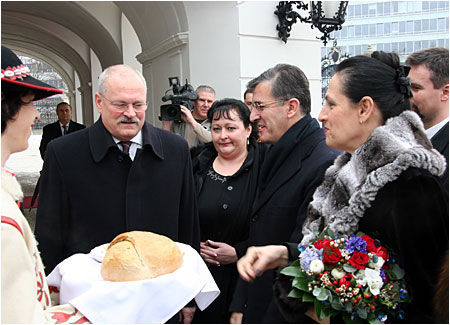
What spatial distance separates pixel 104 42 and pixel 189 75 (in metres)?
4.98

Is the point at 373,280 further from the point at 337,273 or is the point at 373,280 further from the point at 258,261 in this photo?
the point at 258,261

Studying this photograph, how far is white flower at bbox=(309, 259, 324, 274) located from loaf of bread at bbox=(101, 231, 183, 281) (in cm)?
52

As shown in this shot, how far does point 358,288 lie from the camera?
1.45 metres

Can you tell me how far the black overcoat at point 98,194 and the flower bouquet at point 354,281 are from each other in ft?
3.59

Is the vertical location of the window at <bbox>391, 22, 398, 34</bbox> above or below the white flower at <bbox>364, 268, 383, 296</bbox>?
above

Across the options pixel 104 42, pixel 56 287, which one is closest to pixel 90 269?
pixel 56 287

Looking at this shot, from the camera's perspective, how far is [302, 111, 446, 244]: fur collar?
1.44 m

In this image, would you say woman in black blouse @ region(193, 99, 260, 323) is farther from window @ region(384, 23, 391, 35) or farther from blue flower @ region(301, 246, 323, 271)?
window @ region(384, 23, 391, 35)

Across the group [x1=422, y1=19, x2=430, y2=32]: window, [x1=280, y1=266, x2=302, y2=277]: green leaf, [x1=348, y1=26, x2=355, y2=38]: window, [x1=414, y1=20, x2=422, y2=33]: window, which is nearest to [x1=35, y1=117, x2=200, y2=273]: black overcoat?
[x1=280, y1=266, x2=302, y2=277]: green leaf

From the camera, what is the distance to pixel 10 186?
4.32ft

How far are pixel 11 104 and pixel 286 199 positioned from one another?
1290 mm

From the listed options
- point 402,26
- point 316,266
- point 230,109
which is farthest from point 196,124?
point 402,26

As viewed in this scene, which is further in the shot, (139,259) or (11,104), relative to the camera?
(139,259)

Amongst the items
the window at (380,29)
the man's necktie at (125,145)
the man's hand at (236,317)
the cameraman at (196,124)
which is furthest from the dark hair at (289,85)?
the window at (380,29)
